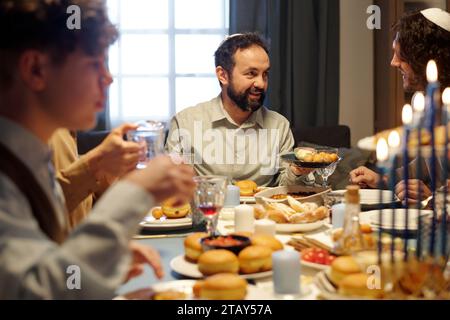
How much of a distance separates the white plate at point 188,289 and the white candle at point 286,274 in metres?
0.03

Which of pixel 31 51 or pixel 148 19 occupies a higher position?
pixel 148 19

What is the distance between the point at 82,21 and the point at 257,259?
58 cm

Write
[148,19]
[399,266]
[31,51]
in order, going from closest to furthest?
[31,51] < [399,266] < [148,19]

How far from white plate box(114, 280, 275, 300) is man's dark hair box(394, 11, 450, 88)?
1.62 meters

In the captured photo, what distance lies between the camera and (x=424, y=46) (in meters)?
2.46

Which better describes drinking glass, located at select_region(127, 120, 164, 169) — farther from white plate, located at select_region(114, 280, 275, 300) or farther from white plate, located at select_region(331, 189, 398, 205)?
white plate, located at select_region(331, 189, 398, 205)

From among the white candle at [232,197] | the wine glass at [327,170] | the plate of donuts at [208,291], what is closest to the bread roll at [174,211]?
the white candle at [232,197]

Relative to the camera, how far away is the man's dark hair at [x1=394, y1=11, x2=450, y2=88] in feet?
8.05

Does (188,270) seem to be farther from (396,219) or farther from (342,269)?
(396,219)

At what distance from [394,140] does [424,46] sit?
1.62m

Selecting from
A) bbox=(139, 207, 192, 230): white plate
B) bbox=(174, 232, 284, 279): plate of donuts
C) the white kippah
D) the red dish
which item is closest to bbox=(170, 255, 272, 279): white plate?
bbox=(174, 232, 284, 279): plate of donuts
